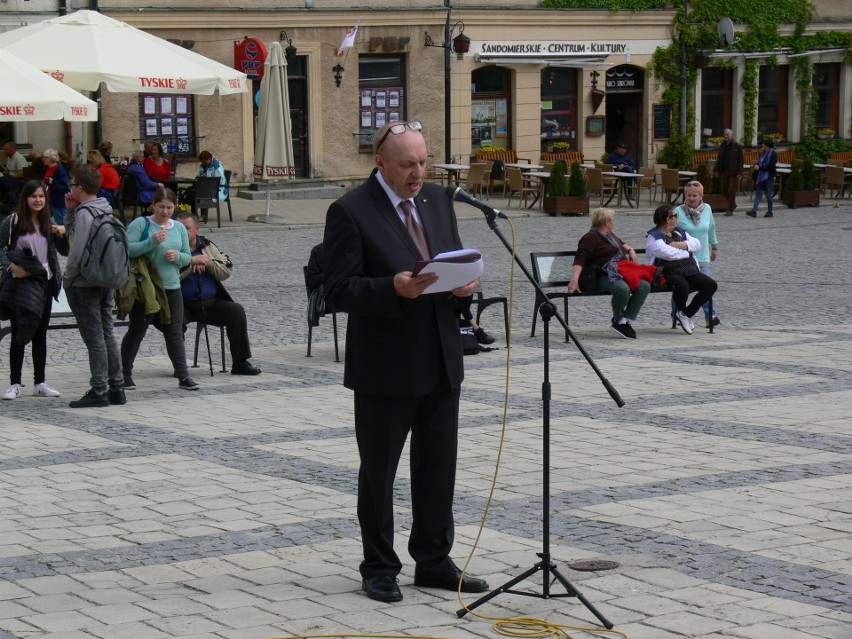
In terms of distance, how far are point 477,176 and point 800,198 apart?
6.65 meters

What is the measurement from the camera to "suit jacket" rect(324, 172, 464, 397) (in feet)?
19.5

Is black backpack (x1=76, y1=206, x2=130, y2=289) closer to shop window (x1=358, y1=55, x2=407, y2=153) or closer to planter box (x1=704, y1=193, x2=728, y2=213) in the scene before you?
planter box (x1=704, y1=193, x2=728, y2=213)

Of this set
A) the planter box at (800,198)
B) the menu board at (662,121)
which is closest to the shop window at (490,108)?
the menu board at (662,121)

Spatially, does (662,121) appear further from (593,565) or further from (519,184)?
(593,565)

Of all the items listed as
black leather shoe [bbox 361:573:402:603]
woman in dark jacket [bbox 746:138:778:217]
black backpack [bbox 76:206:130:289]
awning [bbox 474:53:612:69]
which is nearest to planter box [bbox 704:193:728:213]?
woman in dark jacket [bbox 746:138:778:217]

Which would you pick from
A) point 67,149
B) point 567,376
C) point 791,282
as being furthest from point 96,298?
point 67,149

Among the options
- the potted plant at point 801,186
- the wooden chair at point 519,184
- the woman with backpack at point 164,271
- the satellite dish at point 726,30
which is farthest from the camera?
the satellite dish at point 726,30

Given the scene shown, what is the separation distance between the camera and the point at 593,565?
652 centimetres

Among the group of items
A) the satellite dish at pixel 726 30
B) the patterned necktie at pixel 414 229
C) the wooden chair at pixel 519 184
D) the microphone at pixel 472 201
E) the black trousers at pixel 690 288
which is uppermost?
the satellite dish at pixel 726 30

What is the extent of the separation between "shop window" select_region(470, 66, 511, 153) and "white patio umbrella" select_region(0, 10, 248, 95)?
1385 cm

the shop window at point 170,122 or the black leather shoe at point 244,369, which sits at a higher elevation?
the shop window at point 170,122

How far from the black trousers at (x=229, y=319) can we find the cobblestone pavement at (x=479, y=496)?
30 cm

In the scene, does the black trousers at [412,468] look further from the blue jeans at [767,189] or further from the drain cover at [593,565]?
the blue jeans at [767,189]

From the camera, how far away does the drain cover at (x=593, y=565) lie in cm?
647
